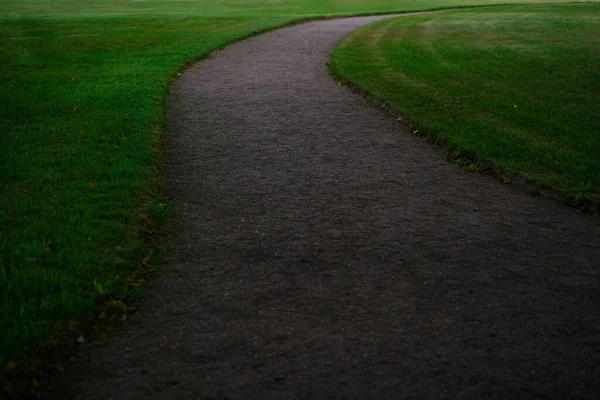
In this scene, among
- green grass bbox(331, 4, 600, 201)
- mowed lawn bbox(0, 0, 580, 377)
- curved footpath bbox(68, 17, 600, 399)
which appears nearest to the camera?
curved footpath bbox(68, 17, 600, 399)

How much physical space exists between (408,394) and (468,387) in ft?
Answer: 1.34

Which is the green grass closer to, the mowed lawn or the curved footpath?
the curved footpath

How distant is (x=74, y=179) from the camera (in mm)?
7961

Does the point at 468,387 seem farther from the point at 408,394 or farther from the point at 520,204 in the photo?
the point at 520,204

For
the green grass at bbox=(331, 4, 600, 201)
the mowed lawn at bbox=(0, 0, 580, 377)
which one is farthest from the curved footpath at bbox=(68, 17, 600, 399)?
the green grass at bbox=(331, 4, 600, 201)

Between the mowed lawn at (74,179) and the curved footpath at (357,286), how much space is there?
443mm

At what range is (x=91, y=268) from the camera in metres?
5.59

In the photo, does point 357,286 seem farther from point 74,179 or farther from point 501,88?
point 501,88

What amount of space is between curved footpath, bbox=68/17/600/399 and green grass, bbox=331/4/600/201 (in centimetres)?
83

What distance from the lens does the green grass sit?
28.7ft

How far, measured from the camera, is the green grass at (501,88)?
28.7 feet

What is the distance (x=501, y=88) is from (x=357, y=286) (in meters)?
9.50

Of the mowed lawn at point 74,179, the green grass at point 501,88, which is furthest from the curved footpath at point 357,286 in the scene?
the green grass at point 501,88

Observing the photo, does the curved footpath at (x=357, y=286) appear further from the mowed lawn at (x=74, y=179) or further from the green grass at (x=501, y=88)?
the green grass at (x=501, y=88)
